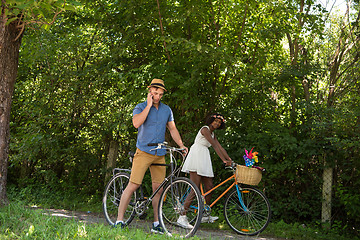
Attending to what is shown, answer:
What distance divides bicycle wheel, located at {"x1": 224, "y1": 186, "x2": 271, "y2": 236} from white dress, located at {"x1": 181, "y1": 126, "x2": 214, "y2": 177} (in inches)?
24.3

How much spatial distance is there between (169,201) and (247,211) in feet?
5.81

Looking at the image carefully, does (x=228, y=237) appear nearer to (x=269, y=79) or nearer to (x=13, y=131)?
(x=269, y=79)

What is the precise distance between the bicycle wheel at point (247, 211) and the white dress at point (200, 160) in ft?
2.02

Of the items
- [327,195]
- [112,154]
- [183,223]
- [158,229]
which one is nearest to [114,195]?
[158,229]

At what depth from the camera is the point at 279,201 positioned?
849cm

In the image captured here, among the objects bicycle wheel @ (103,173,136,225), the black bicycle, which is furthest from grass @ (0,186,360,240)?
bicycle wheel @ (103,173,136,225)

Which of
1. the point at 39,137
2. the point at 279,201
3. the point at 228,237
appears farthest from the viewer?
the point at 39,137

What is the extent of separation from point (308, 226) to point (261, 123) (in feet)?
8.01

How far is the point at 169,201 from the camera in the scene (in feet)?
17.4

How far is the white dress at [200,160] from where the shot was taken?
657 cm

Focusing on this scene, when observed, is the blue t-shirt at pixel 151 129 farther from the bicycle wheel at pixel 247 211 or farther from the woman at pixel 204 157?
the bicycle wheel at pixel 247 211

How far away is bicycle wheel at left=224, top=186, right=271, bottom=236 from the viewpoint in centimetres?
643

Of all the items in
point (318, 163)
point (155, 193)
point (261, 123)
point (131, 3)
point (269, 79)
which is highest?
point (131, 3)

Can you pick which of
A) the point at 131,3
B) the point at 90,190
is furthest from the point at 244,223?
the point at 90,190
